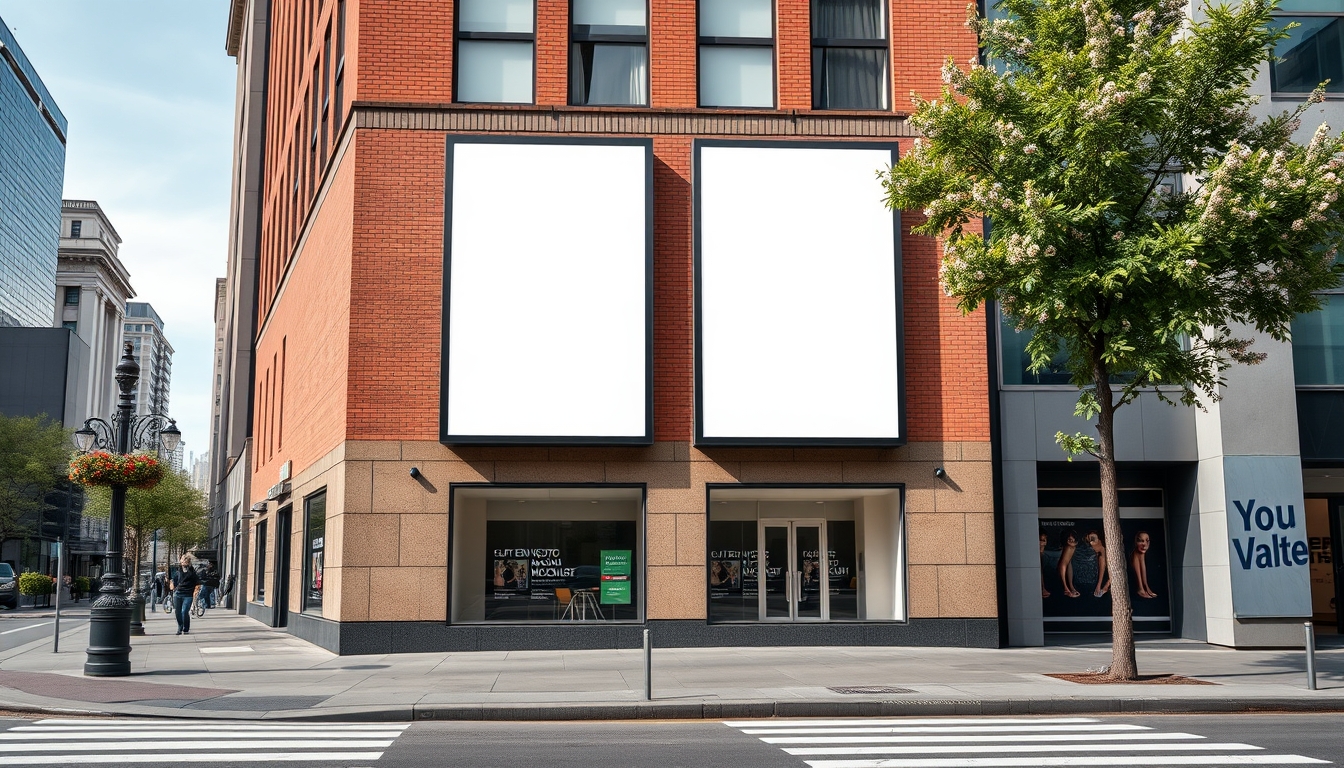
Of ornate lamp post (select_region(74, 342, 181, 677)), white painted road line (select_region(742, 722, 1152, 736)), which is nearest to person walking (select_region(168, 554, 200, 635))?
ornate lamp post (select_region(74, 342, 181, 677))

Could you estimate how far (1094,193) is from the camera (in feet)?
52.5

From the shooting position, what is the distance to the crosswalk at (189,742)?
1012 centimetres

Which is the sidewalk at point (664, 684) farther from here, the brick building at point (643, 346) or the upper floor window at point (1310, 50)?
the upper floor window at point (1310, 50)

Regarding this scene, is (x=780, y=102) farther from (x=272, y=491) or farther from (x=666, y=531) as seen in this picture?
(x=272, y=491)

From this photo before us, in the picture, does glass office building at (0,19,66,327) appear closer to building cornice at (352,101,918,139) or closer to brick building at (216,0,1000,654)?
building cornice at (352,101,918,139)

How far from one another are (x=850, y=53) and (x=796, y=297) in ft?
17.5

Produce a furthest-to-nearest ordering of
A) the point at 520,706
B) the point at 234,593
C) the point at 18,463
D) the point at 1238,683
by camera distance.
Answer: the point at 18,463, the point at 234,593, the point at 1238,683, the point at 520,706

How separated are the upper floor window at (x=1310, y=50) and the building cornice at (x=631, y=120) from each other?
7835mm

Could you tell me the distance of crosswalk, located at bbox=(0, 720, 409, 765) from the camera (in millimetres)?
10117

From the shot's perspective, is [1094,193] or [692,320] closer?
[1094,193]

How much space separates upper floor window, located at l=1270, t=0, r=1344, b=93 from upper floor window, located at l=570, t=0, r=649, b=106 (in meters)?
12.8

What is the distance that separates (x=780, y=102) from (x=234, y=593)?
128 feet

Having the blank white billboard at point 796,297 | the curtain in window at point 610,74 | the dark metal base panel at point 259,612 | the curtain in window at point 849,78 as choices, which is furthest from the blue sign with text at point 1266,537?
the dark metal base panel at point 259,612

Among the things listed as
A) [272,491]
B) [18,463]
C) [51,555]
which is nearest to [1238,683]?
[272,491]
